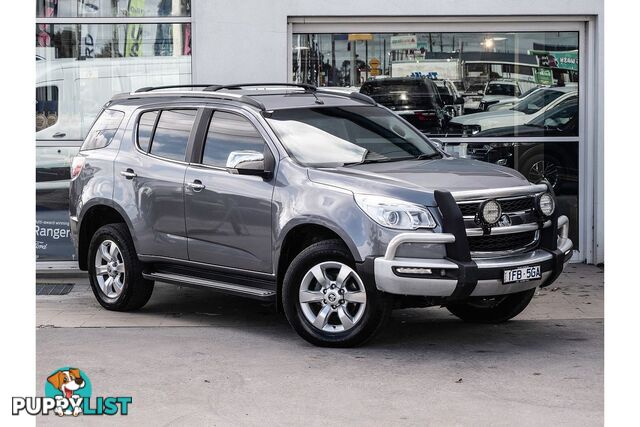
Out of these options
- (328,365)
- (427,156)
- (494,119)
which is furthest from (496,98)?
(328,365)

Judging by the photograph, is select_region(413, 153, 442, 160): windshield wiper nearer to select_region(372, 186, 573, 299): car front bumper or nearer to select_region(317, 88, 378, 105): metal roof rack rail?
select_region(317, 88, 378, 105): metal roof rack rail

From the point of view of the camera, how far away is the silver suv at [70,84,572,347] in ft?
26.2

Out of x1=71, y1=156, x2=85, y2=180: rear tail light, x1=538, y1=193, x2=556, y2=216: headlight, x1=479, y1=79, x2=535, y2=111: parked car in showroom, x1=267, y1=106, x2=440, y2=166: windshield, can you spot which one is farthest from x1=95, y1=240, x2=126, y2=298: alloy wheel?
x1=479, y1=79, x2=535, y2=111: parked car in showroom

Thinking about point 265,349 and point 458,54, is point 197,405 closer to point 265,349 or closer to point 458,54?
point 265,349

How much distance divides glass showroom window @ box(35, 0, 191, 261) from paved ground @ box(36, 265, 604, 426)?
2.11 m

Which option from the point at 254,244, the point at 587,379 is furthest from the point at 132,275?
the point at 587,379

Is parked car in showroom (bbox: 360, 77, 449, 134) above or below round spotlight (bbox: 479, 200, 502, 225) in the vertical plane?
above

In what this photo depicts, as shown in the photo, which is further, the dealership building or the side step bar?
the dealership building

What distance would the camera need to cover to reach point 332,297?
27.2ft

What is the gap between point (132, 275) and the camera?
388 inches

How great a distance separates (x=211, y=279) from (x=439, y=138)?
4.19 m

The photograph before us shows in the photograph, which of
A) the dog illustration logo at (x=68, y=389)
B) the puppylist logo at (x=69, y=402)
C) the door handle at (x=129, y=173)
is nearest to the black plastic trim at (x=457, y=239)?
the puppylist logo at (x=69, y=402)

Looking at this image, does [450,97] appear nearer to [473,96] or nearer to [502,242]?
[473,96]

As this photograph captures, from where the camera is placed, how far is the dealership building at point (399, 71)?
40.6ft
